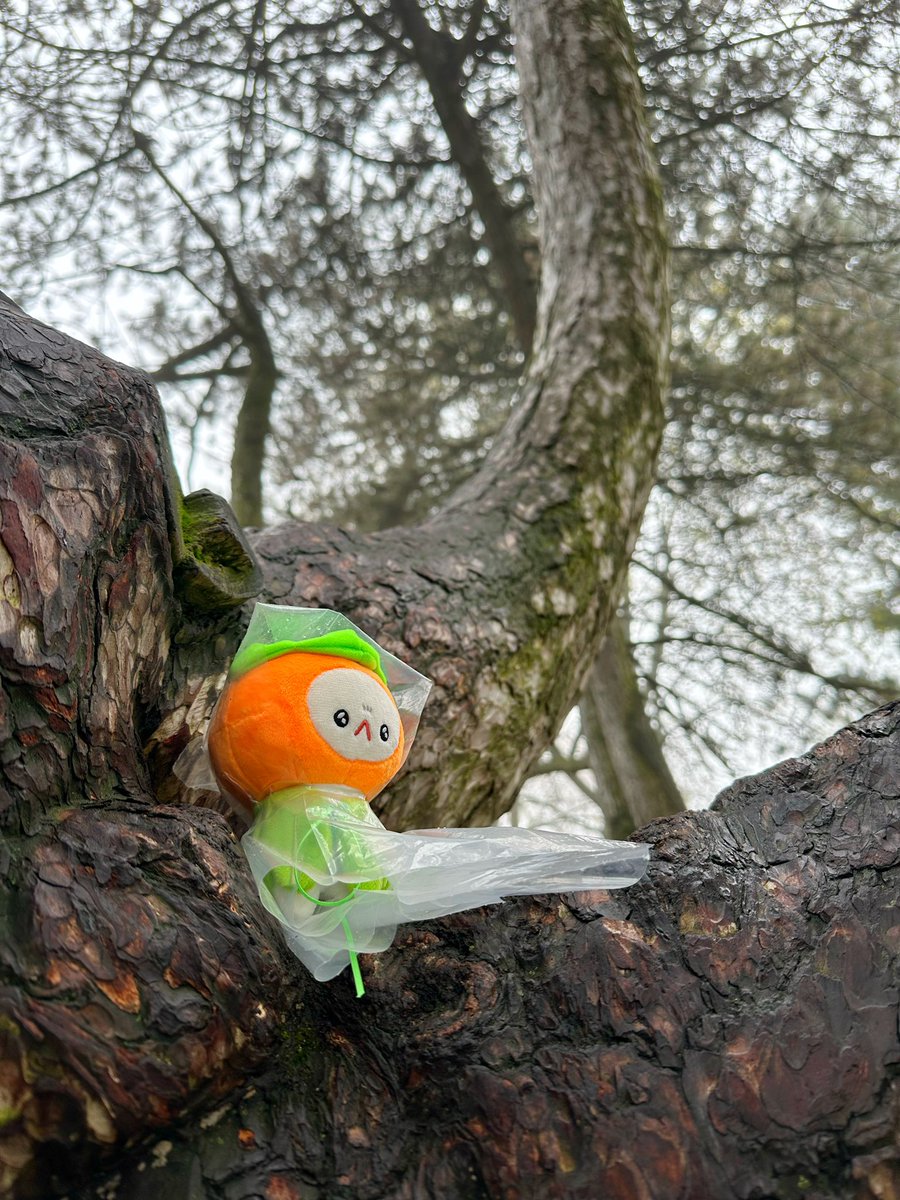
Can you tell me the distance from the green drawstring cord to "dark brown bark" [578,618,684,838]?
284cm

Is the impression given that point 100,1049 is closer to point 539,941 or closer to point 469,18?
point 539,941

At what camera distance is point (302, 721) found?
40.6 inches

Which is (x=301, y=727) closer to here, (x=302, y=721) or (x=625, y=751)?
(x=302, y=721)

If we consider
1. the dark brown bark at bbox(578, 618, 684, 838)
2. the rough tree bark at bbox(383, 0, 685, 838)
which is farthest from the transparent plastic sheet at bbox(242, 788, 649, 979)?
the dark brown bark at bbox(578, 618, 684, 838)

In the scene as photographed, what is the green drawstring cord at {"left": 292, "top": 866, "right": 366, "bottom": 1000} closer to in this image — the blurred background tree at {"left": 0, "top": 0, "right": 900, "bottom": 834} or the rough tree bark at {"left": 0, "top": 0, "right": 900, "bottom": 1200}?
the rough tree bark at {"left": 0, "top": 0, "right": 900, "bottom": 1200}

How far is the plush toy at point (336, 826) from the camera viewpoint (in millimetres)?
892

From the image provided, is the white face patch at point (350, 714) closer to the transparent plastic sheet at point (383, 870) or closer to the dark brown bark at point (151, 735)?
the transparent plastic sheet at point (383, 870)

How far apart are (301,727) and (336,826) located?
11 centimetres

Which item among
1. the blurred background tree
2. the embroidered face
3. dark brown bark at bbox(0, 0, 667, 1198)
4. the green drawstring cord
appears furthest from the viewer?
the blurred background tree

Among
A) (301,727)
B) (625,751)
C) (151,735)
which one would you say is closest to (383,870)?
(301,727)

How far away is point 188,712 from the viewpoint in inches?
44.6

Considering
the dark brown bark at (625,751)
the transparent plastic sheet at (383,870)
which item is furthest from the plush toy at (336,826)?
the dark brown bark at (625,751)

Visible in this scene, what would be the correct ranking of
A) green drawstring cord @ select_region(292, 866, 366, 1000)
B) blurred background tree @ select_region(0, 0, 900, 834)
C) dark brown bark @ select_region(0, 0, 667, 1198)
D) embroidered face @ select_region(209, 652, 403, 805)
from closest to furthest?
dark brown bark @ select_region(0, 0, 667, 1198) < green drawstring cord @ select_region(292, 866, 366, 1000) < embroidered face @ select_region(209, 652, 403, 805) < blurred background tree @ select_region(0, 0, 900, 834)

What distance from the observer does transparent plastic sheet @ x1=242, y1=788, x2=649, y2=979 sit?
0.88 meters
